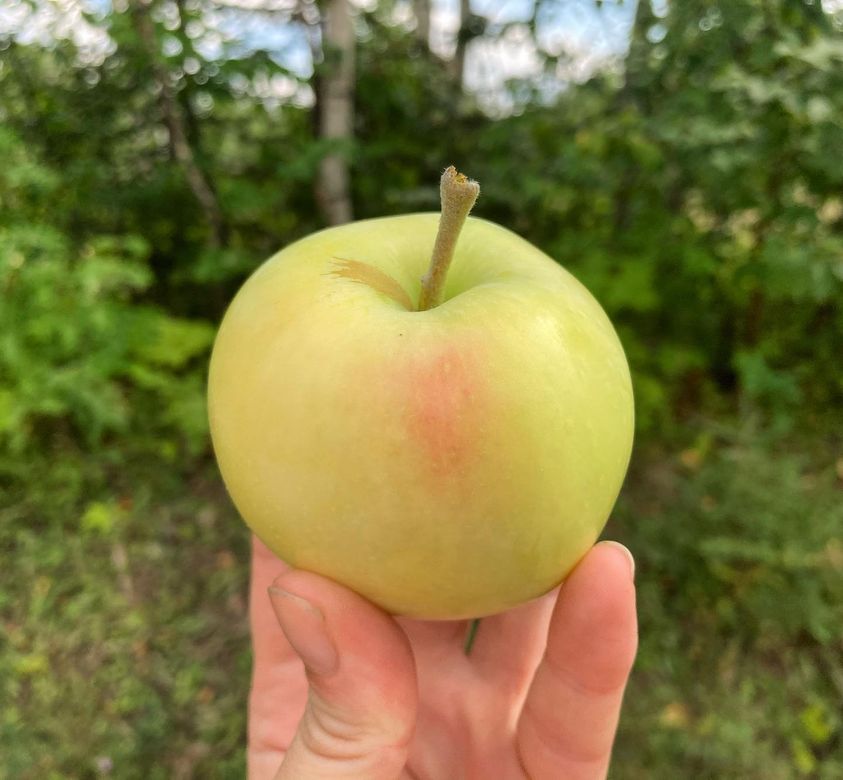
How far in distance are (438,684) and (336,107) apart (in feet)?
8.05

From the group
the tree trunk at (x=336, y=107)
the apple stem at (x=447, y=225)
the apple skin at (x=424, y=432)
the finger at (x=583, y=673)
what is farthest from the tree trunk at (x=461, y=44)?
the finger at (x=583, y=673)

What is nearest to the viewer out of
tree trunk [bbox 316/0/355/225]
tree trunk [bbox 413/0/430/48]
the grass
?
the grass

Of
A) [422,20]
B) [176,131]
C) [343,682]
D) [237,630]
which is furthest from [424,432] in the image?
[422,20]

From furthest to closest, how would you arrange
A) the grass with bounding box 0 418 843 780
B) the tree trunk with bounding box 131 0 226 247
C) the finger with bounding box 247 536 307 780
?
the tree trunk with bounding box 131 0 226 247
the grass with bounding box 0 418 843 780
the finger with bounding box 247 536 307 780

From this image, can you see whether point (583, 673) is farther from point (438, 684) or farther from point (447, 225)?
point (447, 225)

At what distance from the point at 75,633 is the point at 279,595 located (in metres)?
1.87

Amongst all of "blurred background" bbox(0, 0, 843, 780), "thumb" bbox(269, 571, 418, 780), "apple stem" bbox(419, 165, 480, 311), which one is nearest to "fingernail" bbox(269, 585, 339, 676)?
"thumb" bbox(269, 571, 418, 780)

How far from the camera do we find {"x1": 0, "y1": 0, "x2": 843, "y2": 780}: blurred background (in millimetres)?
2293

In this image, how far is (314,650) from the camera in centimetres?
111

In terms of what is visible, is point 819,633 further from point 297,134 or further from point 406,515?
point 297,134

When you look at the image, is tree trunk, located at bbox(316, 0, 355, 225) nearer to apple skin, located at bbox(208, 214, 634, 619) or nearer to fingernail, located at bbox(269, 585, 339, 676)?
apple skin, located at bbox(208, 214, 634, 619)

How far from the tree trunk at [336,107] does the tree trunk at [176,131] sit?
501 mm

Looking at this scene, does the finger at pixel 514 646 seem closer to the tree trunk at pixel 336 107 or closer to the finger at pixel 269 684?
the finger at pixel 269 684

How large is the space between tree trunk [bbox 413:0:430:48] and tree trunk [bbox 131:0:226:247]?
4.38ft
